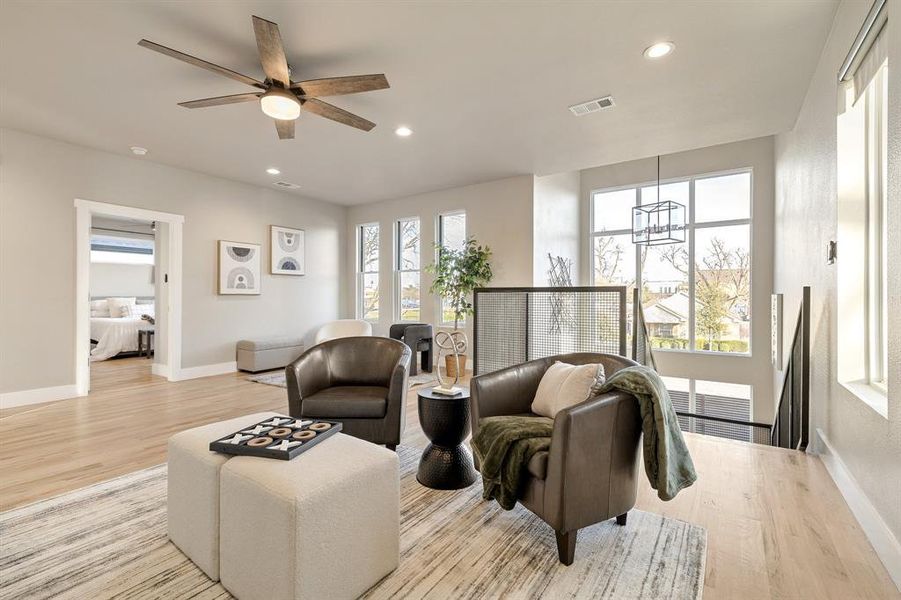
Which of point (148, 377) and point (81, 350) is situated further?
point (148, 377)

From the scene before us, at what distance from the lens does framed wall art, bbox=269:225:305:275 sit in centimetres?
654

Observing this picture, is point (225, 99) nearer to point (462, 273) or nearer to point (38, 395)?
point (462, 273)

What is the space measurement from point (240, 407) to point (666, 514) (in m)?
3.85

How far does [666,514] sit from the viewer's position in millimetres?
2148

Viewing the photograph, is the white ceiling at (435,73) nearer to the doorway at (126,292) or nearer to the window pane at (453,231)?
the doorway at (126,292)

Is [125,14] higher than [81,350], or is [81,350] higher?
[125,14]

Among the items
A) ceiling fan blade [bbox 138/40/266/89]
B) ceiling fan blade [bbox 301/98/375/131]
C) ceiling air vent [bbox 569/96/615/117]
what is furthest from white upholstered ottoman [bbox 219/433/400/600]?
ceiling air vent [bbox 569/96/615/117]

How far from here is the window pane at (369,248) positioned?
767 centimetres

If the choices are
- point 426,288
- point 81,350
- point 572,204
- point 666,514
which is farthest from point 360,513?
point 572,204

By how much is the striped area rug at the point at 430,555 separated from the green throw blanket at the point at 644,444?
0.24 meters

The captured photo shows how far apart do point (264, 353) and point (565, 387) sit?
16.5ft

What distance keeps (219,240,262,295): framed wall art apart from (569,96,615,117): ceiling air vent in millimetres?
4908

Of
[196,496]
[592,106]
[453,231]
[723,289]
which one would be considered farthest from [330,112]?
[723,289]

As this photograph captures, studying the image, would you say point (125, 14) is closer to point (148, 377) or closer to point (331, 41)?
point (331, 41)
